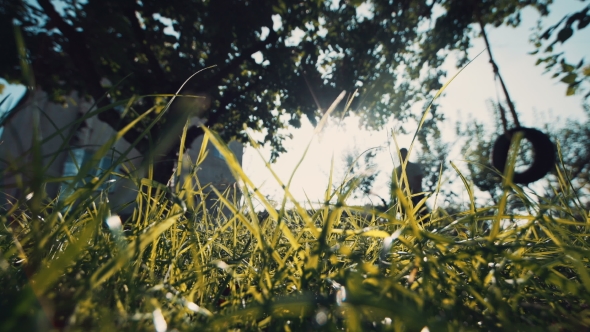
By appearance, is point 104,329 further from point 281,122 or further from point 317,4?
point 281,122

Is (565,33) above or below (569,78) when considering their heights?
above

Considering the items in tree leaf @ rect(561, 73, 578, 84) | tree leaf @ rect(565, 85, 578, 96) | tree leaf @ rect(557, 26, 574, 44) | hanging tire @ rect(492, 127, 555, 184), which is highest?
tree leaf @ rect(557, 26, 574, 44)

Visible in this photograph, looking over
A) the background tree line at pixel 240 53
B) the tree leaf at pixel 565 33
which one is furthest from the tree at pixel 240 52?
the tree leaf at pixel 565 33

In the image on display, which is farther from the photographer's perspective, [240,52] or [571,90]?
[240,52]

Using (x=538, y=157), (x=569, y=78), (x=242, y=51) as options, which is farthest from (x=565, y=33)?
(x=242, y=51)

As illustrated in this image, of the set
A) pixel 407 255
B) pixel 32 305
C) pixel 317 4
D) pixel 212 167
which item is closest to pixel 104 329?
pixel 32 305

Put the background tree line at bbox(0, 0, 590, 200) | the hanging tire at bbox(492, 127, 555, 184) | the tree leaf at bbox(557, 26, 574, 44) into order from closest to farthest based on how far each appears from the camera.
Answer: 1. the hanging tire at bbox(492, 127, 555, 184)
2. the tree leaf at bbox(557, 26, 574, 44)
3. the background tree line at bbox(0, 0, 590, 200)

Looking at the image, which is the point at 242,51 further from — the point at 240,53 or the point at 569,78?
the point at 569,78

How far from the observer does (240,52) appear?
5566 millimetres

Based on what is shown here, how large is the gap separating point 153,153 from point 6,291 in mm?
186

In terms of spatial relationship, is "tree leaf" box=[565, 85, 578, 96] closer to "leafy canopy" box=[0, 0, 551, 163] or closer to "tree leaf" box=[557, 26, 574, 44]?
"tree leaf" box=[557, 26, 574, 44]

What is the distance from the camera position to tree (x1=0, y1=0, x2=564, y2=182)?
14.2 feet

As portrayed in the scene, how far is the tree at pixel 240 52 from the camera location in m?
4.34

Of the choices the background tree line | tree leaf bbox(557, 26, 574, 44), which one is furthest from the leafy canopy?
tree leaf bbox(557, 26, 574, 44)
